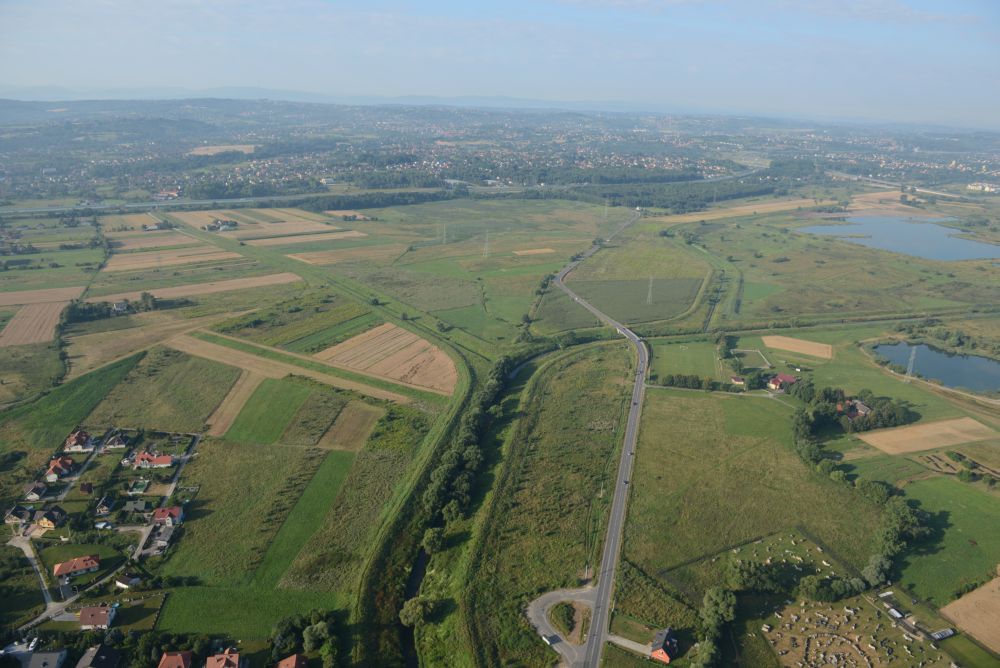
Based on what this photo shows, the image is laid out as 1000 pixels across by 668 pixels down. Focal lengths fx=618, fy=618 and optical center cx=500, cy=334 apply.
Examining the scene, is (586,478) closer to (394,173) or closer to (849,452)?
(849,452)

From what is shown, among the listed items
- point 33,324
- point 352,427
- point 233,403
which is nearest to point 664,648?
point 352,427

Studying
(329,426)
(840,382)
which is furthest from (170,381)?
(840,382)

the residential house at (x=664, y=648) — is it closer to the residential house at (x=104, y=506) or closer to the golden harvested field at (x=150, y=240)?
the residential house at (x=104, y=506)

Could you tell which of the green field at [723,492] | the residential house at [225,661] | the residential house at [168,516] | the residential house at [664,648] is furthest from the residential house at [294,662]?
the green field at [723,492]

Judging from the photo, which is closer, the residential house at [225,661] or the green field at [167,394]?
the residential house at [225,661]

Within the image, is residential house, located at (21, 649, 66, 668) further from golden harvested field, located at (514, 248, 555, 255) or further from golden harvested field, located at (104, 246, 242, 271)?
golden harvested field, located at (514, 248, 555, 255)
